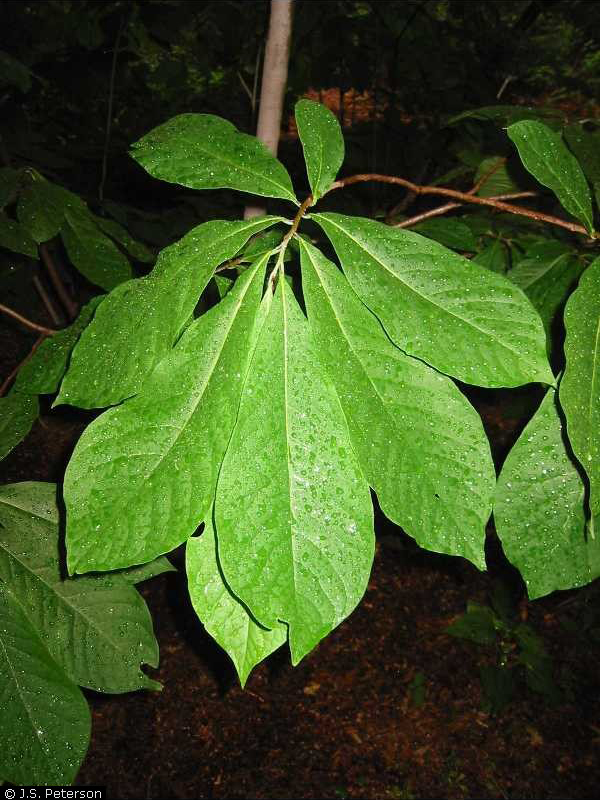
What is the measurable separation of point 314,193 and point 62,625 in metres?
0.73

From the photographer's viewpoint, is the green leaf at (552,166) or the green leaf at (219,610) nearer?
the green leaf at (219,610)

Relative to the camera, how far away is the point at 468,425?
0.54 meters

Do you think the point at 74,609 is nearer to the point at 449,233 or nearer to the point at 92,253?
the point at 92,253

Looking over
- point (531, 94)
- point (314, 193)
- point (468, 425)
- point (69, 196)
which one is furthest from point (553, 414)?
point (531, 94)

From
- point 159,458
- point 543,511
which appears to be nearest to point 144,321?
point 159,458

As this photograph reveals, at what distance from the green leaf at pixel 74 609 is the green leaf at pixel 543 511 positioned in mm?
572

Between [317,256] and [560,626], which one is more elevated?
[317,256]

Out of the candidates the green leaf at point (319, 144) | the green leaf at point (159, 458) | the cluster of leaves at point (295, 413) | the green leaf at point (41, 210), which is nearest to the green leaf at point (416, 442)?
the cluster of leaves at point (295, 413)

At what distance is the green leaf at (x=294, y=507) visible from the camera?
50 cm

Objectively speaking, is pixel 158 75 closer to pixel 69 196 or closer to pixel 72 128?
pixel 72 128

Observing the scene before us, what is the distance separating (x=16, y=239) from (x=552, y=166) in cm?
90

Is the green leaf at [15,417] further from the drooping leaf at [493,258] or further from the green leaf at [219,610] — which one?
the drooping leaf at [493,258]

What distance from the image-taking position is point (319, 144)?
67 centimetres

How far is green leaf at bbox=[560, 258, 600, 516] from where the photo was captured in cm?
53
